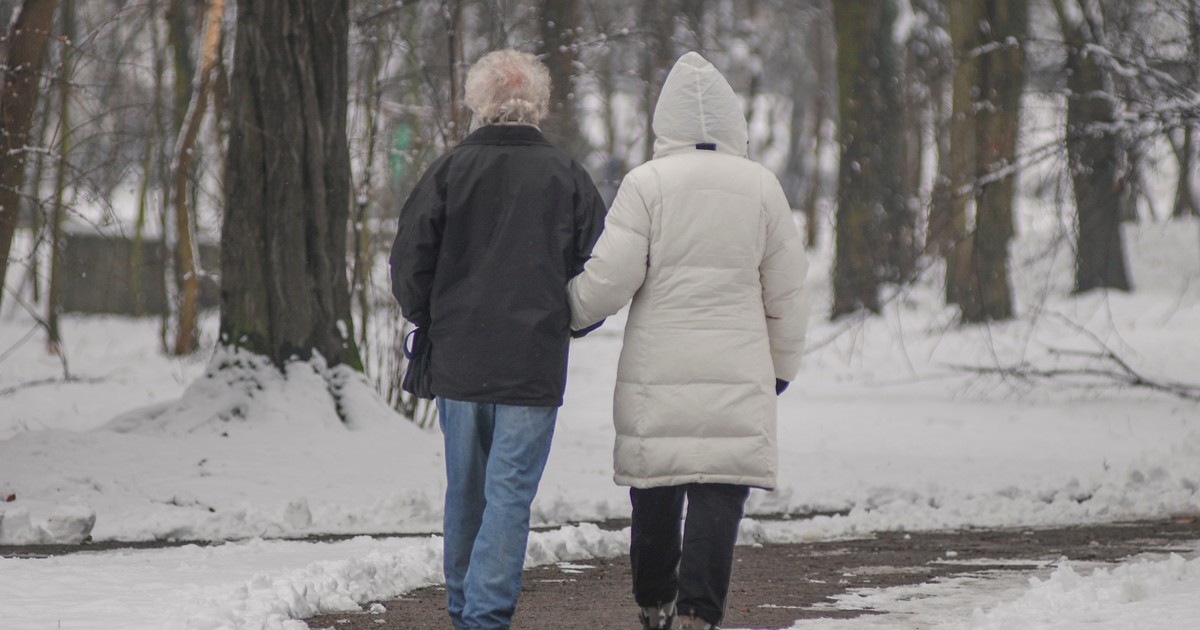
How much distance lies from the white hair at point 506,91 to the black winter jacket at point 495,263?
7cm

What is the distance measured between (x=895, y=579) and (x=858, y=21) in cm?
1589

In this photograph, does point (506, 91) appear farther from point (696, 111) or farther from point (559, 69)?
point (559, 69)

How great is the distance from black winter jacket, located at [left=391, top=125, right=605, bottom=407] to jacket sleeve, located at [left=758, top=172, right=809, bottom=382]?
23.5 inches

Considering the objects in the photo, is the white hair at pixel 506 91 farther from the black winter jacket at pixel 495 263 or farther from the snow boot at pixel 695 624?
the snow boot at pixel 695 624

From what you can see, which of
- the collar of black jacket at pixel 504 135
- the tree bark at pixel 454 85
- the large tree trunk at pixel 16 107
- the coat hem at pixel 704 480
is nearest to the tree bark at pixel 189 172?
the tree bark at pixel 454 85

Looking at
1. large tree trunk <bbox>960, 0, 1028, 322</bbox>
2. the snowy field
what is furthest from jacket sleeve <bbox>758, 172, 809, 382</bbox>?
large tree trunk <bbox>960, 0, 1028, 322</bbox>

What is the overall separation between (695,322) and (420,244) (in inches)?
35.3

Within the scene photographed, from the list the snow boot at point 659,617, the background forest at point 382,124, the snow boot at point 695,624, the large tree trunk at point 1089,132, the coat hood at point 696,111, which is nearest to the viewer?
the snow boot at point 695,624

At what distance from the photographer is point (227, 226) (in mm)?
10211

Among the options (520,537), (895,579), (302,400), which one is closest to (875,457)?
(302,400)

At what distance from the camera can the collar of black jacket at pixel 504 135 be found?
4730 mm

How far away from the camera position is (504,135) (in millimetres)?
4738

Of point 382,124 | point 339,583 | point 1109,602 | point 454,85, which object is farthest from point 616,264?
point 382,124

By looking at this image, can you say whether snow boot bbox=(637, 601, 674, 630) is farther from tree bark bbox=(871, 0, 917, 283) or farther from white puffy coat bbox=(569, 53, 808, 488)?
tree bark bbox=(871, 0, 917, 283)
